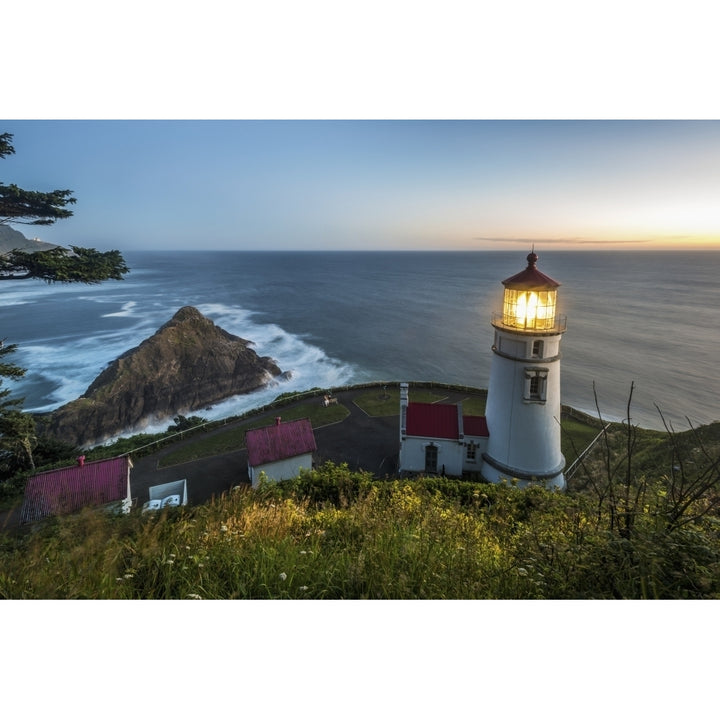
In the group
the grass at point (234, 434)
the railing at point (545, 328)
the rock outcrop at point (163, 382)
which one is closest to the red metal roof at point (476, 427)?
the railing at point (545, 328)

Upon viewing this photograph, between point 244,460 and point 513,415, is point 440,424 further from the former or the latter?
point 244,460

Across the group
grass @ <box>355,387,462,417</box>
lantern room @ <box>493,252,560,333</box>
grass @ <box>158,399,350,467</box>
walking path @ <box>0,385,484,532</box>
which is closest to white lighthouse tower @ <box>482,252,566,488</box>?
lantern room @ <box>493,252,560,333</box>

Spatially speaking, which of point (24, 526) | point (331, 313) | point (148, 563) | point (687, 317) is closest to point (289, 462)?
point (24, 526)

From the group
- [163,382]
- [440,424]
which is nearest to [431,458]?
[440,424]

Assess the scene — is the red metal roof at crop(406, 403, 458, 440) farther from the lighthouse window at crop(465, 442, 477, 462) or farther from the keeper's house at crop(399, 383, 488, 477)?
the lighthouse window at crop(465, 442, 477, 462)

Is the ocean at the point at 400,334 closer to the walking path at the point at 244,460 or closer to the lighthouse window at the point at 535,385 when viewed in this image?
the lighthouse window at the point at 535,385
